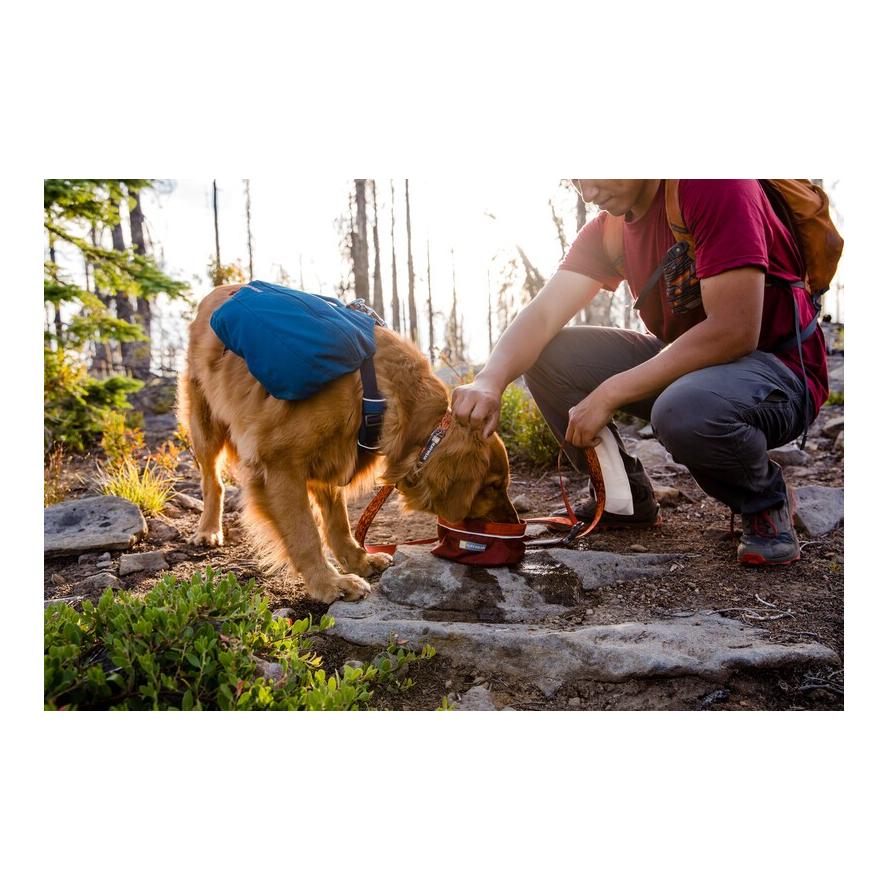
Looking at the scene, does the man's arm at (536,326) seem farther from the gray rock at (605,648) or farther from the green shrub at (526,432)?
the green shrub at (526,432)

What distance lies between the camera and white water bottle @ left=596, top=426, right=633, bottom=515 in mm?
2998

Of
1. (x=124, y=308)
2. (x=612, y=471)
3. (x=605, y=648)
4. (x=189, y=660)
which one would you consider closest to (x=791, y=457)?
(x=612, y=471)

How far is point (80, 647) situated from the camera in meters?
1.88

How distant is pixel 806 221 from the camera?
8.82 feet

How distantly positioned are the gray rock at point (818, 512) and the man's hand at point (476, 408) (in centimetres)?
178

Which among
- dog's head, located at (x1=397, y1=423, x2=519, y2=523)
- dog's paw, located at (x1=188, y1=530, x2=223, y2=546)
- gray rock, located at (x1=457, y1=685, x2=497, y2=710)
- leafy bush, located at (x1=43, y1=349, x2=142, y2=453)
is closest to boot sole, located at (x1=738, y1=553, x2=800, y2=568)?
dog's head, located at (x1=397, y1=423, x2=519, y2=523)

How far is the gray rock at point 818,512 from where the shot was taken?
3328 mm

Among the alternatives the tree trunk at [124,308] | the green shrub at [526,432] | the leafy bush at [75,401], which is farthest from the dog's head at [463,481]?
the tree trunk at [124,308]

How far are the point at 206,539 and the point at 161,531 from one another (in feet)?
1.24

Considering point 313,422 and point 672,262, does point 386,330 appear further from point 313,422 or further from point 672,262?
point 672,262

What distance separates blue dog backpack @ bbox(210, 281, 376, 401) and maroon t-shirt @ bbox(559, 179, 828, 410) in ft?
4.22

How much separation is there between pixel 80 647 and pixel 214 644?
0.37 m

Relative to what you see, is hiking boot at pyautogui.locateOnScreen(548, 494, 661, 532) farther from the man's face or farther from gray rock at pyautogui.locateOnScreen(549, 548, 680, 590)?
the man's face

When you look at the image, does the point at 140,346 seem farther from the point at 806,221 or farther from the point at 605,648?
the point at 605,648
